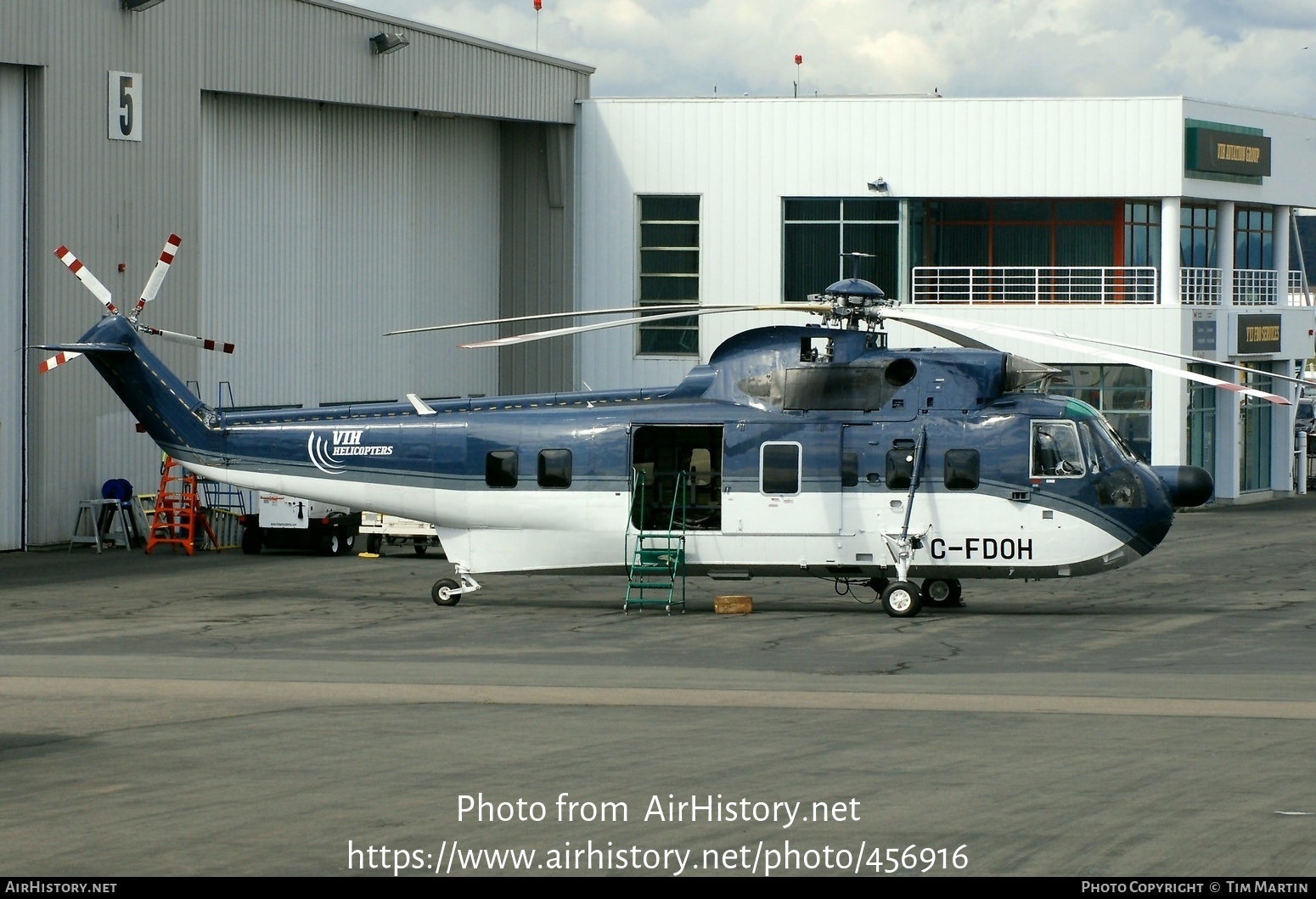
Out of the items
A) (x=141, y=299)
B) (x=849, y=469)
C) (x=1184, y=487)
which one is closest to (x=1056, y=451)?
(x=1184, y=487)

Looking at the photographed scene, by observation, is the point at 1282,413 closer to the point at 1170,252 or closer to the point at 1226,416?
the point at 1226,416

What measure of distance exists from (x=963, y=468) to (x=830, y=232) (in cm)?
2246

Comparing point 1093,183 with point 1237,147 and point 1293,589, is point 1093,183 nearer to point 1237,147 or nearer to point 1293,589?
point 1237,147

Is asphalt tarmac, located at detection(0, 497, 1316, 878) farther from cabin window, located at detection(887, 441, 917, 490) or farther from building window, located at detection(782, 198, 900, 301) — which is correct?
building window, located at detection(782, 198, 900, 301)

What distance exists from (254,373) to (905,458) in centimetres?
1850

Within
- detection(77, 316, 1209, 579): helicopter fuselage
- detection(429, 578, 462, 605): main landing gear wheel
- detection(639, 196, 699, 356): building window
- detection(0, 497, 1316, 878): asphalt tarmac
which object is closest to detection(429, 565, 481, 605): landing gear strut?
detection(429, 578, 462, 605): main landing gear wheel

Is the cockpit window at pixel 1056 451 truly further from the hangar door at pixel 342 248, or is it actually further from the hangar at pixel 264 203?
the hangar door at pixel 342 248

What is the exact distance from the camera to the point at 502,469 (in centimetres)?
2234

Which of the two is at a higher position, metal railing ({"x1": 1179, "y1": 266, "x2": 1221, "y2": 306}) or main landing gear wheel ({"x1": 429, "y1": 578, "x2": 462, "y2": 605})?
metal railing ({"x1": 1179, "y1": 266, "x2": 1221, "y2": 306})

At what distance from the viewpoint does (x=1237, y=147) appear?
1743 inches

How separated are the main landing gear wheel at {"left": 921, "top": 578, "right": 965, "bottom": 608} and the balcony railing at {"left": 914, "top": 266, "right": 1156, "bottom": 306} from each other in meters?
22.0

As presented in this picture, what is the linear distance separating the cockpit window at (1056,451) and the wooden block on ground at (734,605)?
3.96 m

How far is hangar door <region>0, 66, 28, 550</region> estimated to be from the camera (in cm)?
3052

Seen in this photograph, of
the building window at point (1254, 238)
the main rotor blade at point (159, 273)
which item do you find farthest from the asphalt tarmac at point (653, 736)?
the building window at point (1254, 238)
